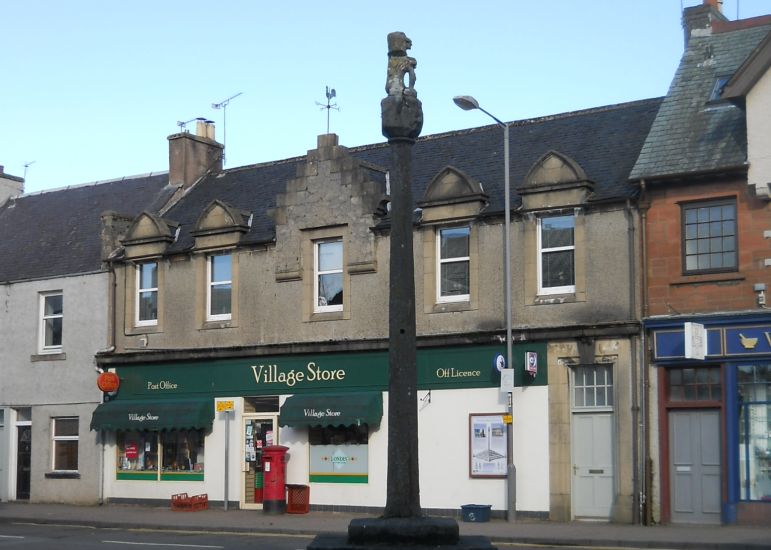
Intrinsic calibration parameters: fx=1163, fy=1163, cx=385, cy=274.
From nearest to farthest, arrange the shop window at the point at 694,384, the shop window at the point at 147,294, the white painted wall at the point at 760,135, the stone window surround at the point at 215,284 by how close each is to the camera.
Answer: the white painted wall at the point at 760,135, the shop window at the point at 694,384, the stone window surround at the point at 215,284, the shop window at the point at 147,294

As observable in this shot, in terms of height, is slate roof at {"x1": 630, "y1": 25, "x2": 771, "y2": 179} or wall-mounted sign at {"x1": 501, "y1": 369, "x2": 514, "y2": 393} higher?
slate roof at {"x1": 630, "y1": 25, "x2": 771, "y2": 179}

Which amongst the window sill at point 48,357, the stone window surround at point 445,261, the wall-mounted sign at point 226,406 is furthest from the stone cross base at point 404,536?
the window sill at point 48,357

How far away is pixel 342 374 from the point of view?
90.8ft

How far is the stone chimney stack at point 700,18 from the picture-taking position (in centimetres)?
2675

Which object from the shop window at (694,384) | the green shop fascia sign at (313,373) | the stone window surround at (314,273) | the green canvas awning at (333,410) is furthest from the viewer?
the stone window surround at (314,273)

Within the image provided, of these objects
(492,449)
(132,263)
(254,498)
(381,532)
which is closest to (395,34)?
(381,532)

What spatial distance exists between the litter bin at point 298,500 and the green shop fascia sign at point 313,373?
2.37 metres

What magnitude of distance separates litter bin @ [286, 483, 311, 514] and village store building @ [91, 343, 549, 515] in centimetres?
46

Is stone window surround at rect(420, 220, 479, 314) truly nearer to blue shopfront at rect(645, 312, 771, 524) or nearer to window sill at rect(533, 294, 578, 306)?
window sill at rect(533, 294, 578, 306)

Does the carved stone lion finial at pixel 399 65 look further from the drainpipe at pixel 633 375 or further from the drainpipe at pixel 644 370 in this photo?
the drainpipe at pixel 633 375

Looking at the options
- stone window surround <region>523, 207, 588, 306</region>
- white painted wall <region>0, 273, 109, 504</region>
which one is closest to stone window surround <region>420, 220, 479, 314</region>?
stone window surround <region>523, 207, 588, 306</region>

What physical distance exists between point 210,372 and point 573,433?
1004 cm

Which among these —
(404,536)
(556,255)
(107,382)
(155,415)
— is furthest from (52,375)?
(404,536)

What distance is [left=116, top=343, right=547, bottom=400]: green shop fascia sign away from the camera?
2558cm
